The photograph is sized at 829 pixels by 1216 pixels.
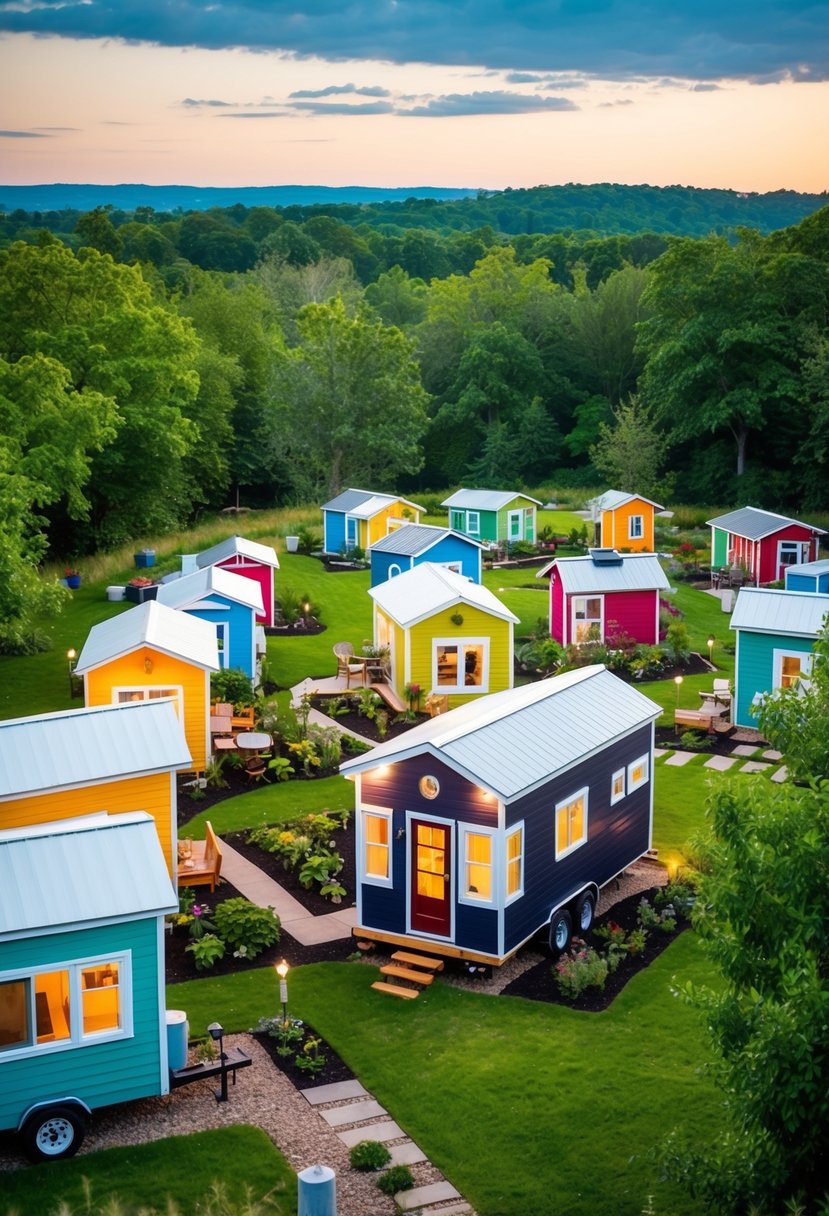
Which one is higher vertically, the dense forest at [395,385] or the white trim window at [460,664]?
the dense forest at [395,385]

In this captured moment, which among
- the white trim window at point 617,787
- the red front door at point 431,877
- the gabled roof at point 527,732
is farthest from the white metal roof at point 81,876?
the white trim window at point 617,787

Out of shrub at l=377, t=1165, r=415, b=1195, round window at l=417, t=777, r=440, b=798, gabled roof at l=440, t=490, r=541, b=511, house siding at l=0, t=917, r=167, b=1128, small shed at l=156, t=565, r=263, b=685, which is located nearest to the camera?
shrub at l=377, t=1165, r=415, b=1195

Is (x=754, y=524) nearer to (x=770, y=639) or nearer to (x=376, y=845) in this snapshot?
(x=770, y=639)

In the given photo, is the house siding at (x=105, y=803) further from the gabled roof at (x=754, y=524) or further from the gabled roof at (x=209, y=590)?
the gabled roof at (x=754, y=524)

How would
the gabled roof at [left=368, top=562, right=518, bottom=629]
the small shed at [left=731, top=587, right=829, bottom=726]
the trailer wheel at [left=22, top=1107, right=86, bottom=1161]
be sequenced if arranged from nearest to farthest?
the trailer wheel at [left=22, top=1107, right=86, bottom=1161], the small shed at [left=731, top=587, right=829, bottom=726], the gabled roof at [left=368, top=562, right=518, bottom=629]

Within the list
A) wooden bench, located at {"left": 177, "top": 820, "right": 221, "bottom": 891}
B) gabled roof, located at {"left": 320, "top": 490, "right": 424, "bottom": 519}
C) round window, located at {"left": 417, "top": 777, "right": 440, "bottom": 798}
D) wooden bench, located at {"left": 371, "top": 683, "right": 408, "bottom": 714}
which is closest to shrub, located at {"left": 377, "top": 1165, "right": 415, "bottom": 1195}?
round window, located at {"left": 417, "top": 777, "right": 440, "bottom": 798}

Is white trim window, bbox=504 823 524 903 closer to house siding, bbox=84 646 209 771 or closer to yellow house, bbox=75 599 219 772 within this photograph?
yellow house, bbox=75 599 219 772

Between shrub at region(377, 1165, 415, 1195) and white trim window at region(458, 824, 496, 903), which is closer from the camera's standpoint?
shrub at region(377, 1165, 415, 1195)
